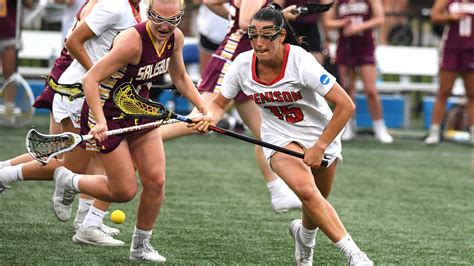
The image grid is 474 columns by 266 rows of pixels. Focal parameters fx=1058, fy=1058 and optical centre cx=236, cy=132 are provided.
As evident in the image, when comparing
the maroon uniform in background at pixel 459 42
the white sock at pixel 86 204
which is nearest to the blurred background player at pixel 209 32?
the maroon uniform in background at pixel 459 42

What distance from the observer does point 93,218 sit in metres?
6.32

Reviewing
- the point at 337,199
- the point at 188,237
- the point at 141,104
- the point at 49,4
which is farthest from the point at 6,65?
the point at 141,104

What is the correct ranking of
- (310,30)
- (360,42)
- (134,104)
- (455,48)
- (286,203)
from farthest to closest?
(360,42), (455,48), (310,30), (286,203), (134,104)

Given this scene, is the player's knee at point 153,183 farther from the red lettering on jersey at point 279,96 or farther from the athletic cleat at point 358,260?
the athletic cleat at point 358,260

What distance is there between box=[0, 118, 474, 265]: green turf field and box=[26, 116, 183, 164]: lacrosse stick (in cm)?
57

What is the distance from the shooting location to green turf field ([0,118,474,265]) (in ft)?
19.9

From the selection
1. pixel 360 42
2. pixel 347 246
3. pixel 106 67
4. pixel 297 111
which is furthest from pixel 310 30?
pixel 347 246

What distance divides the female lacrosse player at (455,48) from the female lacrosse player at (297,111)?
6.20 m

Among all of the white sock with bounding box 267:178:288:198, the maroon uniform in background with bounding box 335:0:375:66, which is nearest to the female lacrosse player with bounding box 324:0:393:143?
the maroon uniform in background with bounding box 335:0:375:66

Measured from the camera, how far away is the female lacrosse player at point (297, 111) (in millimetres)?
5336

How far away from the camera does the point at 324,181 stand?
19.1 feet

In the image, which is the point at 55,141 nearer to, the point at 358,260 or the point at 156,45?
the point at 156,45

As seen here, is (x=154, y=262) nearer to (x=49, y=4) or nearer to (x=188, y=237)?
(x=188, y=237)

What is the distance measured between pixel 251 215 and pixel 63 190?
180 centimetres
